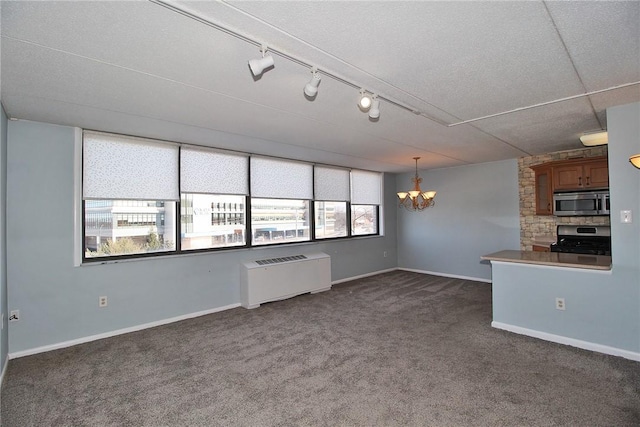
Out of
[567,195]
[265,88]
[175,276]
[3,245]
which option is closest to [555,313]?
[567,195]

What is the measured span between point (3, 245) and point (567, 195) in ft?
24.1

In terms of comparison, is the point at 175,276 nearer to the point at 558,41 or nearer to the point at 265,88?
the point at 265,88

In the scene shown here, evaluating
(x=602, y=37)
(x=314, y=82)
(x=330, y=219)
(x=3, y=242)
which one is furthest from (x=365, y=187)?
(x=3, y=242)

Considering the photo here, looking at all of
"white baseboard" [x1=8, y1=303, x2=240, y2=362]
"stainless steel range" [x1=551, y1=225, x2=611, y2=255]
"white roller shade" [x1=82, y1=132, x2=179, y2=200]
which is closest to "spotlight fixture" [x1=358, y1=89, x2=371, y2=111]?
"white roller shade" [x1=82, y1=132, x2=179, y2=200]

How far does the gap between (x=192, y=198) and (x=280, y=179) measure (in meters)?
1.55

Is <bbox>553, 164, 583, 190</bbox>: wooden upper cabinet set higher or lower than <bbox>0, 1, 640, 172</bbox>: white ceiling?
lower

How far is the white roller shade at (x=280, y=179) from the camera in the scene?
513 centimetres

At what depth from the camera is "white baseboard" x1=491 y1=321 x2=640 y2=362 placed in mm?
3005

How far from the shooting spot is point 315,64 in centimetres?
211

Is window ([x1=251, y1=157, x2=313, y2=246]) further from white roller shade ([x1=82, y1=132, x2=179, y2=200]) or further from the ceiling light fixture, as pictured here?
the ceiling light fixture

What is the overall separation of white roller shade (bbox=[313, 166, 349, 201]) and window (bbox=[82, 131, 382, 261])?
2cm

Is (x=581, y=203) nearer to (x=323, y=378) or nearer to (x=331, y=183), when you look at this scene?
(x=331, y=183)

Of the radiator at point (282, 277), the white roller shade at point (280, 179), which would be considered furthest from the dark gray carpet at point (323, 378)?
the white roller shade at point (280, 179)

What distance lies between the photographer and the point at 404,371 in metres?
2.79
